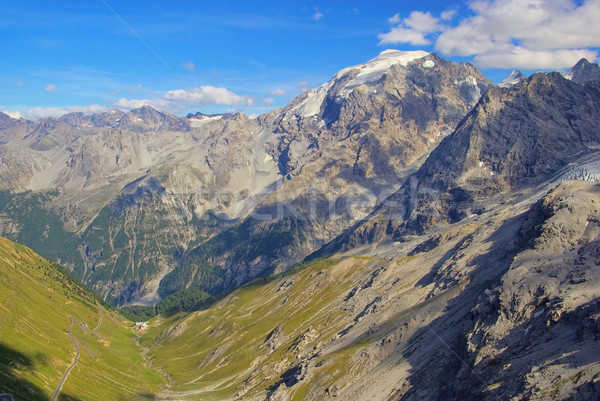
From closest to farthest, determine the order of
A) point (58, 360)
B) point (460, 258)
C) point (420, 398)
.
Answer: point (420, 398) → point (58, 360) → point (460, 258)

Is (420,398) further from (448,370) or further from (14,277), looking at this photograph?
(14,277)

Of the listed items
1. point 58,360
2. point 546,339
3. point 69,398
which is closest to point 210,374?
point 58,360

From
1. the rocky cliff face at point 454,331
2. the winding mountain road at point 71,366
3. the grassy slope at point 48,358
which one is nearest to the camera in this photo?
the rocky cliff face at point 454,331

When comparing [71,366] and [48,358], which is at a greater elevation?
[48,358]

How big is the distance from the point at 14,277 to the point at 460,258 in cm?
17410

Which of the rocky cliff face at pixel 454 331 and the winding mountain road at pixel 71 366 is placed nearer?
the rocky cliff face at pixel 454 331

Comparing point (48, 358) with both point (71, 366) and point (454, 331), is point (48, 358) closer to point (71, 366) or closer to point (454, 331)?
point (71, 366)

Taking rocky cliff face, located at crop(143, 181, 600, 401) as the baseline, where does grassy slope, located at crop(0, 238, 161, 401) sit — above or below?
above

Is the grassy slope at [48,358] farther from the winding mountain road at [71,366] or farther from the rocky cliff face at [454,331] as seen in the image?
the rocky cliff face at [454,331]

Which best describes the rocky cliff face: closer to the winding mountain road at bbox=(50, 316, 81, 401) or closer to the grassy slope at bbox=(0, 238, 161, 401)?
the grassy slope at bbox=(0, 238, 161, 401)

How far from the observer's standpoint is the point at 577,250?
10706 cm

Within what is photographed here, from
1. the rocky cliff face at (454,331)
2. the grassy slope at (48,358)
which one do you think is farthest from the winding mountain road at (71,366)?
the rocky cliff face at (454,331)

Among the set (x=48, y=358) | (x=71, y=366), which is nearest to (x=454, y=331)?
(x=48, y=358)

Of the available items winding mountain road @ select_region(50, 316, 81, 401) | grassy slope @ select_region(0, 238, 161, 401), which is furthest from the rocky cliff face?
Answer: winding mountain road @ select_region(50, 316, 81, 401)
